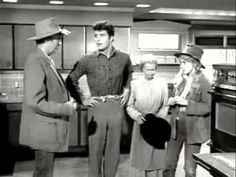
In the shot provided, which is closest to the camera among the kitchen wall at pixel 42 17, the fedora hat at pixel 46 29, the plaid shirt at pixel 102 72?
the fedora hat at pixel 46 29

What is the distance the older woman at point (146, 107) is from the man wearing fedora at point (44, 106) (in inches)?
25.2

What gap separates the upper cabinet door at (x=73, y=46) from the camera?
635 cm

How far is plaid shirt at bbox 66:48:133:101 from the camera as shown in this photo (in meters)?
3.00

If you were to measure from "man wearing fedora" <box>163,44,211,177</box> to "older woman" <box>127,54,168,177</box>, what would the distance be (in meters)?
0.11

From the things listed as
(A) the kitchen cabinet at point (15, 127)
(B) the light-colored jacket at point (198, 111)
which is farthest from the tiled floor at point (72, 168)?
(B) the light-colored jacket at point (198, 111)

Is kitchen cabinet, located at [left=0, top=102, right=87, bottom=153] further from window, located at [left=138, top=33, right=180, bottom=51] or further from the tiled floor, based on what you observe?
window, located at [left=138, top=33, right=180, bottom=51]

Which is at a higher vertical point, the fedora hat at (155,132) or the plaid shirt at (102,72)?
the plaid shirt at (102,72)

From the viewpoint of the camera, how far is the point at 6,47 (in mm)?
6121

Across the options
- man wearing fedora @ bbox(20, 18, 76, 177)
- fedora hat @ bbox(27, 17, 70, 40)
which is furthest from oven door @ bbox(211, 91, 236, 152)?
fedora hat @ bbox(27, 17, 70, 40)

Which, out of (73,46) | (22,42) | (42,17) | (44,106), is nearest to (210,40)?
(73,46)

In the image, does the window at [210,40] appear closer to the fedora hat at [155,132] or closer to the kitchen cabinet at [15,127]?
the kitchen cabinet at [15,127]

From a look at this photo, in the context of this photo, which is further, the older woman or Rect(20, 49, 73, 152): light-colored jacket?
the older woman

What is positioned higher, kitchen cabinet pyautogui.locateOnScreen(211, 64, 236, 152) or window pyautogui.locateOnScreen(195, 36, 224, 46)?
window pyautogui.locateOnScreen(195, 36, 224, 46)

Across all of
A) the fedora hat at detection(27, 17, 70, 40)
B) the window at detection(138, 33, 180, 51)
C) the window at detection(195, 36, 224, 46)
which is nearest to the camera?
the fedora hat at detection(27, 17, 70, 40)
